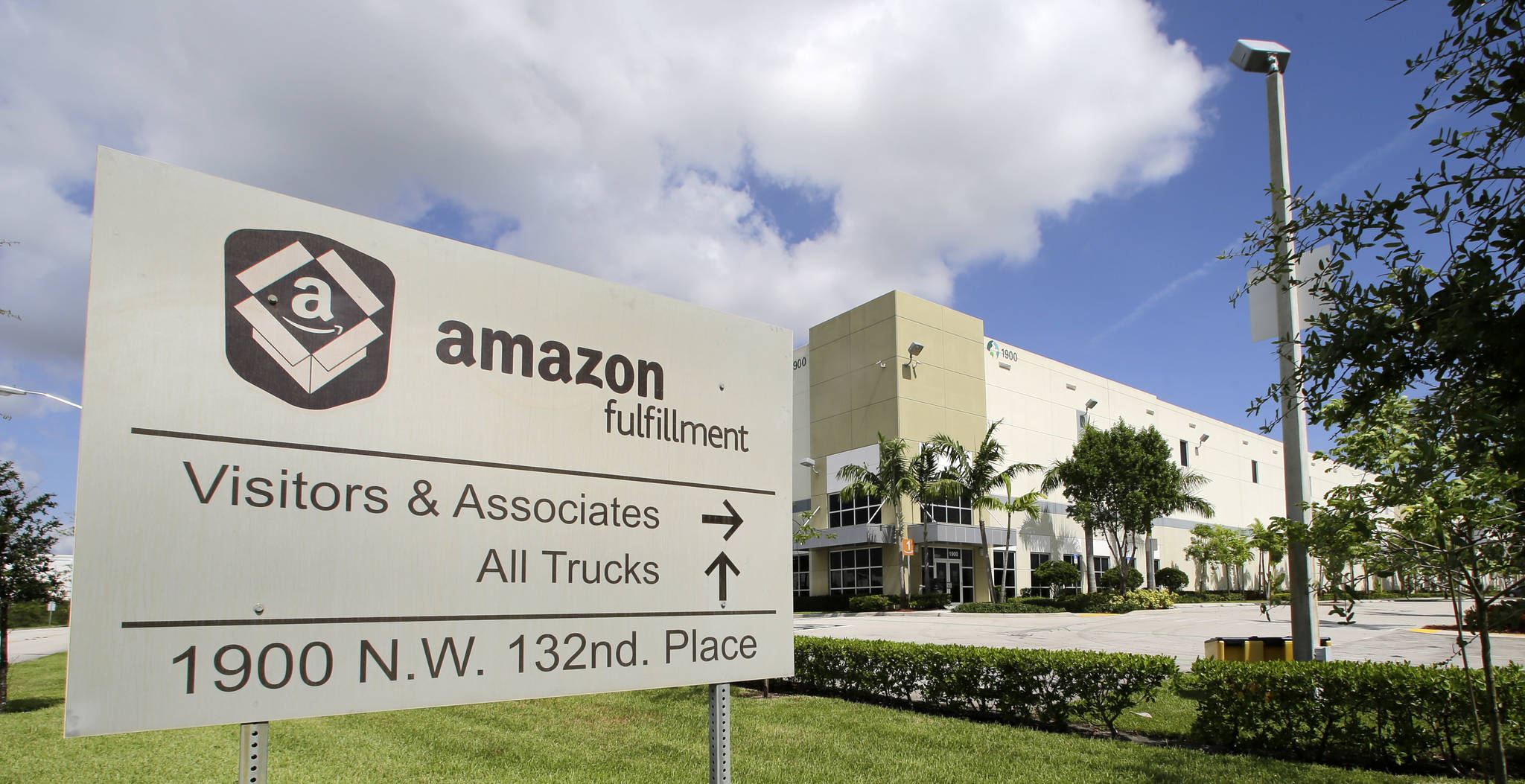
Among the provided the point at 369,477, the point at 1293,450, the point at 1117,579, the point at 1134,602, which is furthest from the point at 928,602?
the point at 369,477

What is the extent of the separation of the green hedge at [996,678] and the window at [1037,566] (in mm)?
32490

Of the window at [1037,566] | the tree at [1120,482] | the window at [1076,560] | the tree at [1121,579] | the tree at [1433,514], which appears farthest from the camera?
the window at [1076,560]

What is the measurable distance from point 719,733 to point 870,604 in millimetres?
34287

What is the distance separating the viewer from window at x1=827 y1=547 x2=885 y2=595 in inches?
1553

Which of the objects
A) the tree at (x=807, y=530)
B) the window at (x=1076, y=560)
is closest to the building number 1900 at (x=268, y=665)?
the tree at (x=807, y=530)

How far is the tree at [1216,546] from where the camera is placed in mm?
48688

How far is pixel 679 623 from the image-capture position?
3.50 metres

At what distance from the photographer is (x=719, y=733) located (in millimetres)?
3678

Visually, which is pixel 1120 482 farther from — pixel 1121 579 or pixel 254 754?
pixel 254 754

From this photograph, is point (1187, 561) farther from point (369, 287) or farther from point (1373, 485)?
point (369, 287)

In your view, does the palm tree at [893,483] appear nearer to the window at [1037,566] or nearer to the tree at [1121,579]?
the window at [1037,566]

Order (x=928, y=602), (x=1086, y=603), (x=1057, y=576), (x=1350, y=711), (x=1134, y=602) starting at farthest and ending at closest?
1. (x=1057, y=576)
2. (x=928, y=602)
3. (x=1134, y=602)
4. (x=1086, y=603)
5. (x=1350, y=711)

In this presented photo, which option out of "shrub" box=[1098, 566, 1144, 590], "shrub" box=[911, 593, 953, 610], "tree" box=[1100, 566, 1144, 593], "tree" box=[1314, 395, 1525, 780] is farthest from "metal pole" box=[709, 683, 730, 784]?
"shrub" box=[1098, 566, 1144, 590]

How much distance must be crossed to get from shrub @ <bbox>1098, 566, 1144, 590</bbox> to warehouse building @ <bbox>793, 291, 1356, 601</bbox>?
122 cm
